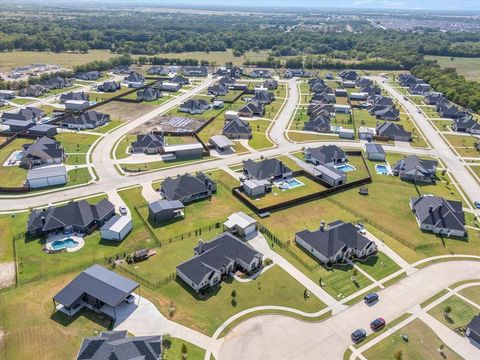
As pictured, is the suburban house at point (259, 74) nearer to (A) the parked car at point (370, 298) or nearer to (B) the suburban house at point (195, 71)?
(B) the suburban house at point (195, 71)

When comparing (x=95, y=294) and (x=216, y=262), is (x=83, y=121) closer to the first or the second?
(x=95, y=294)

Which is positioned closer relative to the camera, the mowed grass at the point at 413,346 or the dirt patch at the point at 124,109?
the mowed grass at the point at 413,346

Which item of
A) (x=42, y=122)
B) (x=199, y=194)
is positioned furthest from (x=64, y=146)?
(x=199, y=194)

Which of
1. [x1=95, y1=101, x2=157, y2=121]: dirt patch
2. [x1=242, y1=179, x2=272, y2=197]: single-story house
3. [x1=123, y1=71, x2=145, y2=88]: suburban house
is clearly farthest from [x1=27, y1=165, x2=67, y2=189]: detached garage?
[x1=123, y1=71, x2=145, y2=88]: suburban house

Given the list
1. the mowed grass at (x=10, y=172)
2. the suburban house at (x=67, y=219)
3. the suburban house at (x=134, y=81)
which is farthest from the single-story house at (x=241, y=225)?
the suburban house at (x=134, y=81)

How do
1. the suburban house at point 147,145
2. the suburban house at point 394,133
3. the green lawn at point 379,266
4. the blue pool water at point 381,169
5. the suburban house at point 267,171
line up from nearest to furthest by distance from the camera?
the green lawn at point 379,266 < the suburban house at point 267,171 < the blue pool water at point 381,169 < the suburban house at point 147,145 < the suburban house at point 394,133

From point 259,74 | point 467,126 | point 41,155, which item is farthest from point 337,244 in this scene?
point 259,74
